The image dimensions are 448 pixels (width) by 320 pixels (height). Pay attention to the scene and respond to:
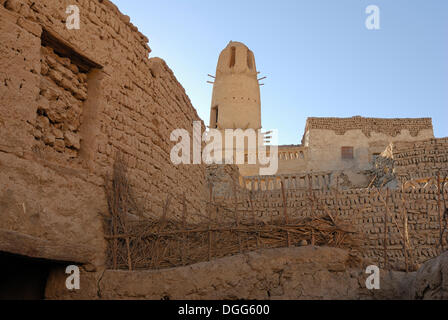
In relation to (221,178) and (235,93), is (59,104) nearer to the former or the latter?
(221,178)

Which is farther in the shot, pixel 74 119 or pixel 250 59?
pixel 250 59

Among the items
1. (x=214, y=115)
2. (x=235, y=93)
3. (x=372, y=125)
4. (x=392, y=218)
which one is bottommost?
(x=392, y=218)

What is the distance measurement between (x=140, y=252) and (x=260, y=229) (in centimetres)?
131

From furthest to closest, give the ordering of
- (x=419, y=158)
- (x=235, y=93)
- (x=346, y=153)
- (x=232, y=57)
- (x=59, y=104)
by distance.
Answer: (x=232, y=57) → (x=235, y=93) → (x=346, y=153) → (x=419, y=158) → (x=59, y=104)

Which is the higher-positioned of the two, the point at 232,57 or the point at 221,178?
the point at 232,57

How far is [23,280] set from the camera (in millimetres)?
4656

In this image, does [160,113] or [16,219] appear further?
[160,113]

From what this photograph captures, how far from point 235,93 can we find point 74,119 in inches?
757

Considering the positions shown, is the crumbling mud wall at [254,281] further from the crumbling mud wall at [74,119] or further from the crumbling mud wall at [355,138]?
the crumbling mud wall at [355,138]

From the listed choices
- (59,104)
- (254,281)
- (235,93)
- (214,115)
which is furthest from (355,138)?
(59,104)

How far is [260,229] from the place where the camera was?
4.91 meters

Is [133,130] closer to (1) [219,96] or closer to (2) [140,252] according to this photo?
(2) [140,252]

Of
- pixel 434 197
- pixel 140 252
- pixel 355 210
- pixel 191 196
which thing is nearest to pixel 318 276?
pixel 140 252

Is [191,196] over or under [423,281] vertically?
over
